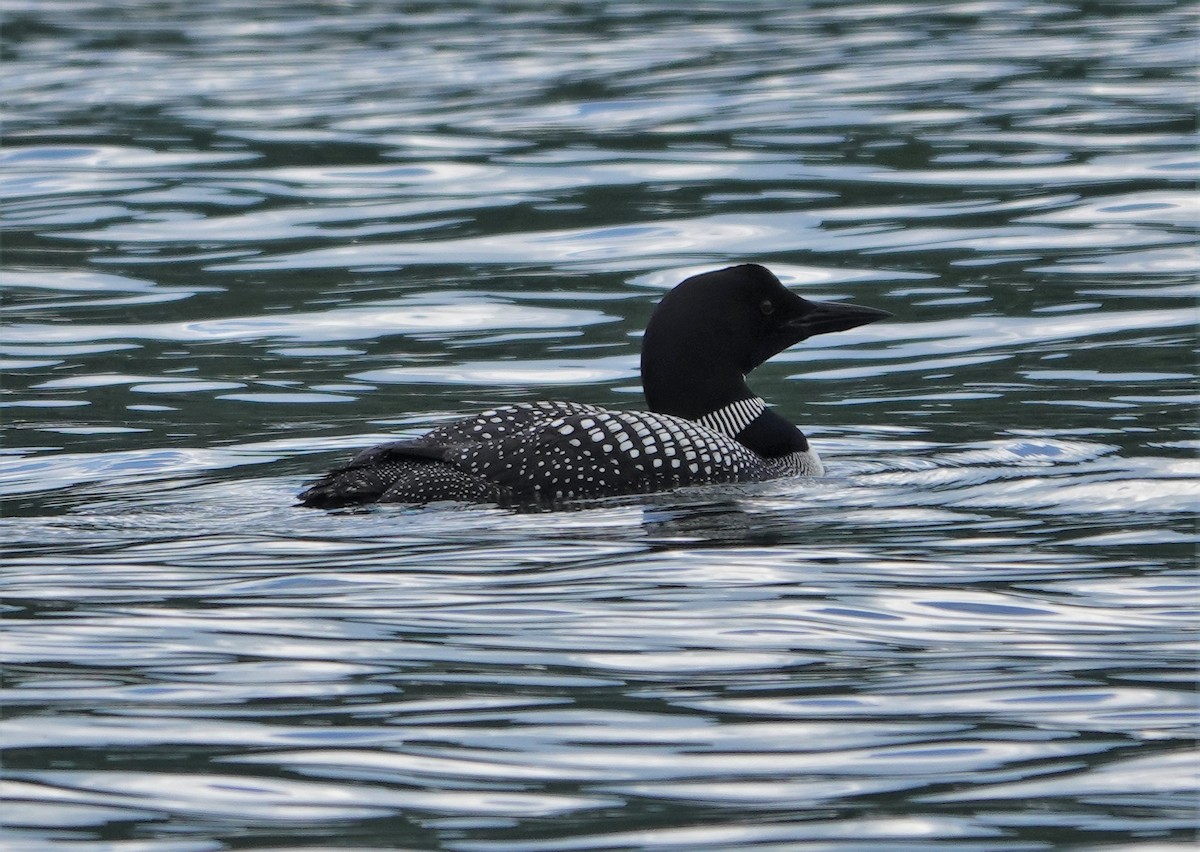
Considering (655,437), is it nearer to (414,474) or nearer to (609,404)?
(414,474)

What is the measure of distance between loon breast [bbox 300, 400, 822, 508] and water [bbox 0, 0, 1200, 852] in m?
0.11

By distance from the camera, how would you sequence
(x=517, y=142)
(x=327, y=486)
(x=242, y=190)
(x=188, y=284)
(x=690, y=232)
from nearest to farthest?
(x=327, y=486), (x=188, y=284), (x=690, y=232), (x=242, y=190), (x=517, y=142)

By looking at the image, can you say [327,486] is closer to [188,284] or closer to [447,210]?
[188,284]

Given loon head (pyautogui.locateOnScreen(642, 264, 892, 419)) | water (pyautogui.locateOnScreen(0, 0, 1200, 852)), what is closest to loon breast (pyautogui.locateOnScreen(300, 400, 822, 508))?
water (pyautogui.locateOnScreen(0, 0, 1200, 852))

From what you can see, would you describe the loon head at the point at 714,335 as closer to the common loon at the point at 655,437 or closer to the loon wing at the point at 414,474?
the common loon at the point at 655,437

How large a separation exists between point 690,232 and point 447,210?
1.44 m

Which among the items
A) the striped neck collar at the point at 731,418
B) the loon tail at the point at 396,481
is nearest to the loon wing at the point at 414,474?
the loon tail at the point at 396,481

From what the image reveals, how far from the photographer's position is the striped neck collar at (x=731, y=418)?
6867mm

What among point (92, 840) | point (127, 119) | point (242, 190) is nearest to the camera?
point (92, 840)

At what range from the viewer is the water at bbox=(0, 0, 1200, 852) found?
3797mm

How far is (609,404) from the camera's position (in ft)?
26.7

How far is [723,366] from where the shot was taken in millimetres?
6902

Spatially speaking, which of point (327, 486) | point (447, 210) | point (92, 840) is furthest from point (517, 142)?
point (92, 840)

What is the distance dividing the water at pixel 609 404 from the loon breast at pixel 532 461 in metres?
0.11
